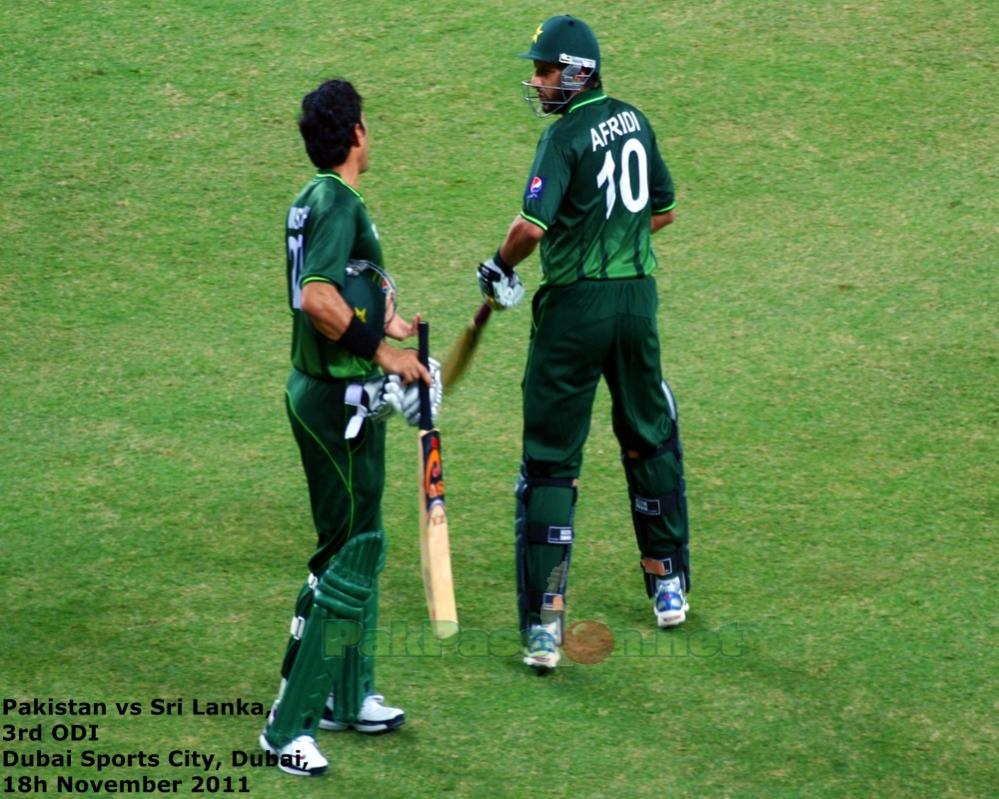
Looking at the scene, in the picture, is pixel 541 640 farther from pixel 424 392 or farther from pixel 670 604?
pixel 424 392

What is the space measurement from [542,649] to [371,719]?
2.74ft

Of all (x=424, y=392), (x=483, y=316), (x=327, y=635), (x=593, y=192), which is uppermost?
(x=593, y=192)

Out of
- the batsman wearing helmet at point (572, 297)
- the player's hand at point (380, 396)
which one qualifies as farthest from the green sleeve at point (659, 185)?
the player's hand at point (380, 396)

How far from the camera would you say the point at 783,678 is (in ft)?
20.5

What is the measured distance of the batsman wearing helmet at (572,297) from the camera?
6.29m

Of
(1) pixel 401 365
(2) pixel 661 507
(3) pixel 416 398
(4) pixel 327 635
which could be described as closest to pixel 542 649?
(2) pixel 661 507

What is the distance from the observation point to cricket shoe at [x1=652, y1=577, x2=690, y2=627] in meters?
6.65

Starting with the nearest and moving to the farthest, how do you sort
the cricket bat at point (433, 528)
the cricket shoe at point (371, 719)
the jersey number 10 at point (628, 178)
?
the cricket bat at point (433, 528), the cricket shoe at point (371, 719), the jersey number 10 at point (628, 178)

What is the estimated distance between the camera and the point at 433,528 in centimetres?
547

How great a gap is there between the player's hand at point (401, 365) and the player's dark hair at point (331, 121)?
2.25 feet

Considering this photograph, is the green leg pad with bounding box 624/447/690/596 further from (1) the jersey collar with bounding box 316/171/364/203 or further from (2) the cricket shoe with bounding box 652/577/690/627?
(1) the jersey collar with bounding box 316/171/364/203

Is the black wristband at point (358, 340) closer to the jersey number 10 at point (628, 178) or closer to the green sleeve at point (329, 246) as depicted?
the green sleeve at point (329, 246)

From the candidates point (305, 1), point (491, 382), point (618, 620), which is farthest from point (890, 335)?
point (305, 1)

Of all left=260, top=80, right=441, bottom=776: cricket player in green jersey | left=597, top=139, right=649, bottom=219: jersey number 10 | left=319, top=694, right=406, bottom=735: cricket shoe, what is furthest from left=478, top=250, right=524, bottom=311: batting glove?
left=319, top=694, right=406, bottom=735: cricket shoe
